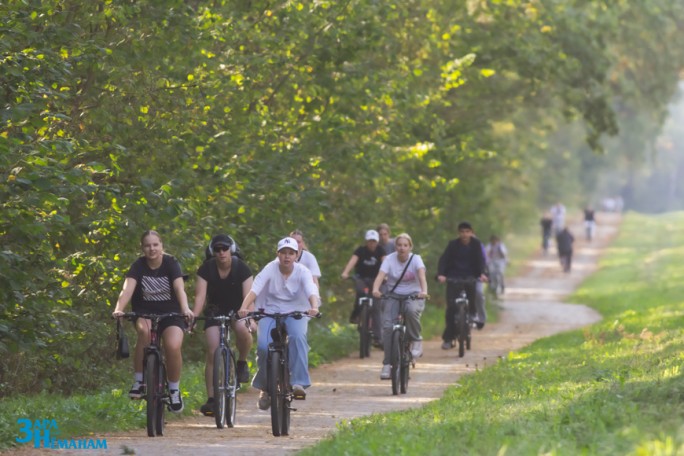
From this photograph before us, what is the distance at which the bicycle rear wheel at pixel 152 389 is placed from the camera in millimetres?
12773

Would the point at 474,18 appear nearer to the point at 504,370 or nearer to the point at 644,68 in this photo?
the point at 644,68

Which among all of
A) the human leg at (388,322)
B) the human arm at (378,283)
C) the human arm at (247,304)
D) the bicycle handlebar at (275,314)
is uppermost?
the human arm at (378,283)

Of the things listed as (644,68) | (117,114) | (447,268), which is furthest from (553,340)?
(644,68)

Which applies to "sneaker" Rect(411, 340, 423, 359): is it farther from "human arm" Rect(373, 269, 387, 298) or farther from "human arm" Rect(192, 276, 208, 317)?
"human arm" Rect(192, 276, 208, 317)

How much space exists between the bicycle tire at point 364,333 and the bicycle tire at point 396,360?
5.30m

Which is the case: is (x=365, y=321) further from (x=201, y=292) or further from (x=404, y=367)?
(x=201, y=292)

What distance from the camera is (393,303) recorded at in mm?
17828

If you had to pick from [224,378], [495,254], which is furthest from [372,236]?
[495,254]

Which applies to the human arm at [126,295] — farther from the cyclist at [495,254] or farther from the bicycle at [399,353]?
the cyclist at [495,254]

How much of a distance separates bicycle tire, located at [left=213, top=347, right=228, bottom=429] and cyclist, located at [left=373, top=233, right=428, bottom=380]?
4.17 m

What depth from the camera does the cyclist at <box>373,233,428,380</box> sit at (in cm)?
1770

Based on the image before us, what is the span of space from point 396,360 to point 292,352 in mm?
3694

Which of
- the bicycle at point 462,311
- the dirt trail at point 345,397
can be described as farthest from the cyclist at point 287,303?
the bicycle at point 462,311

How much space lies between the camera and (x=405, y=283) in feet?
59.2
